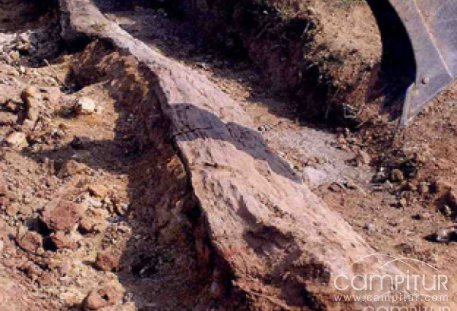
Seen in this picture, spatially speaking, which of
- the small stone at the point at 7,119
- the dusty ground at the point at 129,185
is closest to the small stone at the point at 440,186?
the dusty ground at the point at 129,185

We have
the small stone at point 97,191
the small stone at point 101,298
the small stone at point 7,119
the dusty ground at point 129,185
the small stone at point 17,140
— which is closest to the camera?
the small stone at point 101,298

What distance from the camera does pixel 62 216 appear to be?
429 cm

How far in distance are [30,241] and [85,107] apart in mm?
1495

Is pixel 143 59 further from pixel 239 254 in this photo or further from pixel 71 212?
pixel 239 254

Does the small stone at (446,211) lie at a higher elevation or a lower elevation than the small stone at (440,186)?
lower

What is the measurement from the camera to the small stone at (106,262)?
159 inches

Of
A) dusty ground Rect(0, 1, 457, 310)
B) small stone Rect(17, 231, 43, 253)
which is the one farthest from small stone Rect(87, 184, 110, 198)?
small stone Rect(17, 231, 43, 253)

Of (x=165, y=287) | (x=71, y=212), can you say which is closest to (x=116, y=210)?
(x=71, y=212)

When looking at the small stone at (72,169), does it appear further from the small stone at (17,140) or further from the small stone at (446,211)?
the small stone at (446,211)

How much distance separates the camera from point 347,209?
16.4 feet

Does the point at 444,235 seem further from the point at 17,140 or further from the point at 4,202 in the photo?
the point at 17,140

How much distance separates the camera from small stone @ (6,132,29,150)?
5129mm

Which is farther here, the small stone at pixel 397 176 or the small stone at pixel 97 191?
the small stone at pixel 397 176

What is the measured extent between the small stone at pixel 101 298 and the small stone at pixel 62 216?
1.88 ft
